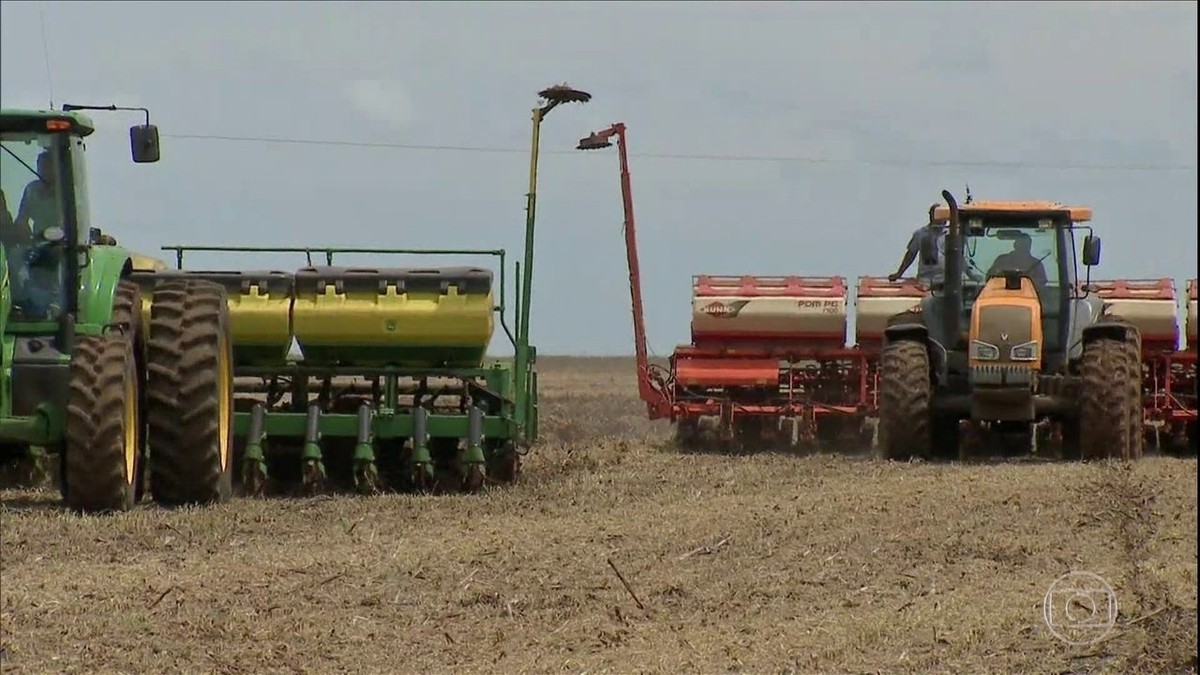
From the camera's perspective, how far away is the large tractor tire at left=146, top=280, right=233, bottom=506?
11.3 m

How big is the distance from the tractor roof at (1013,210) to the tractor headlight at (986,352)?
46.4 inches

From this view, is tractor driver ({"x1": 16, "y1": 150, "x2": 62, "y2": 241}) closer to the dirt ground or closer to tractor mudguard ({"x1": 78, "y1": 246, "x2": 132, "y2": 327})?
tractor mudguard ({"x1": 78, "y1": 246, "x2": 132, "y2": 327})

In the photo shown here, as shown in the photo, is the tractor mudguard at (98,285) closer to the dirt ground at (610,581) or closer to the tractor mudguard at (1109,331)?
the dirt ground at (610,581)

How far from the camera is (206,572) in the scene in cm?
886

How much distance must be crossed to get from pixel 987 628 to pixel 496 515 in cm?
436

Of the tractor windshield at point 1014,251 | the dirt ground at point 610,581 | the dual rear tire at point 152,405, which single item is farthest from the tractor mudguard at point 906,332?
the dual rear tire at point 152,405

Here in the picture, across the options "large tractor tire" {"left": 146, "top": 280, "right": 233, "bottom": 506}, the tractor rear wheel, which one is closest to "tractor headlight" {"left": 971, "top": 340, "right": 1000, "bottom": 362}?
the tractor rear wheel

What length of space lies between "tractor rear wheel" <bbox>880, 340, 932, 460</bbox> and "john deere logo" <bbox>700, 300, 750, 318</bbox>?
2641 millimetres

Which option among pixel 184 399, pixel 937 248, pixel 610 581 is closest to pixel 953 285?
pixel 937 248

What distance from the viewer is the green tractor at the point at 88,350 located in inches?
420

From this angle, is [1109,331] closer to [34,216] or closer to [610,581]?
Result: [610,581]

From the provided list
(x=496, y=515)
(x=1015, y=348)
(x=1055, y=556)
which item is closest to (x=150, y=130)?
(x=496, y=515)

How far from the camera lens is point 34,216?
11086mm

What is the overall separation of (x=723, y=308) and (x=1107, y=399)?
4.15 m
